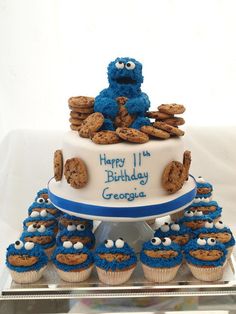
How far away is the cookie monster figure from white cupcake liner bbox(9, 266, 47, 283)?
0.52m

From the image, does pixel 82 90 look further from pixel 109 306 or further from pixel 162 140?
pixel 109 306

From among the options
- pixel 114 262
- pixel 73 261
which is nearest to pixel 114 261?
pixel 114 262

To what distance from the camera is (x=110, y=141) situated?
5.53 feet

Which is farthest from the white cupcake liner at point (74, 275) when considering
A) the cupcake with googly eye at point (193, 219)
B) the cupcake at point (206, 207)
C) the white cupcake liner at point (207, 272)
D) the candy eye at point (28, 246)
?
the cupcake at point (206, 207)

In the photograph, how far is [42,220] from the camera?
199 centimetres

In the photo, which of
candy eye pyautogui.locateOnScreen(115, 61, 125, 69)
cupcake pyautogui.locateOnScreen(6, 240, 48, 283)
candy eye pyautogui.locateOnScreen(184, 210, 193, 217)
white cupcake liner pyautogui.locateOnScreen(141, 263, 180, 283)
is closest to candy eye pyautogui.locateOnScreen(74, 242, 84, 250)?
cupcake pyautogui.locateOnScreen(6, 240, 48, 283)

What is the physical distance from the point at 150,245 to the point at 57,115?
1433mm

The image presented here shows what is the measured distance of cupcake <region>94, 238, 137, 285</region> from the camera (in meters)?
1.65

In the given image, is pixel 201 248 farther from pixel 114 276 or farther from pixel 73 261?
pixel 73 261

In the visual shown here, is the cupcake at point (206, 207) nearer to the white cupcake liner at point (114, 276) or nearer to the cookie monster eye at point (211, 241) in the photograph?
the cookie monster eye at point (211, 241)

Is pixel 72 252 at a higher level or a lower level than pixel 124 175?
lower

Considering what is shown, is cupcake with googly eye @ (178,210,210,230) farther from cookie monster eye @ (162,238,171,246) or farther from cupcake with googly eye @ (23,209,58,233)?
cupcake with googly eye @ (23,209,58,233)

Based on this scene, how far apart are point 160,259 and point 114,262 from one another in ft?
0.49

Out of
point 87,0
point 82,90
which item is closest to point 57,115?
point 82,90
